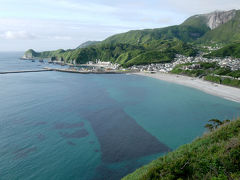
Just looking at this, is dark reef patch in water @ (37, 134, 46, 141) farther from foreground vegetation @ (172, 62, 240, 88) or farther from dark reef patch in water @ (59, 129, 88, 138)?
foreground vegetation @ (172, 62, 240, 88)

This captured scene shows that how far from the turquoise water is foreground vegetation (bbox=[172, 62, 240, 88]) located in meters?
18.5

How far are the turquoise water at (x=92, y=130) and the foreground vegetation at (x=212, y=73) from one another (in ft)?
60.8

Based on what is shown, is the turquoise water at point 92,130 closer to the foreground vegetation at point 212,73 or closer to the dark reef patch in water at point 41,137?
the dark reef patch in water at point 41,137

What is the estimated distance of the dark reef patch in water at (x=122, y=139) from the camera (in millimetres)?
23328

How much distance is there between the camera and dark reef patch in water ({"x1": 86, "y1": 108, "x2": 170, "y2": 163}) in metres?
23.3

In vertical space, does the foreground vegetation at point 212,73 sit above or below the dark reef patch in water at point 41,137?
above

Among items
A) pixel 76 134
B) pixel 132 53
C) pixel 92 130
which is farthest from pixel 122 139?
pixel 132 53

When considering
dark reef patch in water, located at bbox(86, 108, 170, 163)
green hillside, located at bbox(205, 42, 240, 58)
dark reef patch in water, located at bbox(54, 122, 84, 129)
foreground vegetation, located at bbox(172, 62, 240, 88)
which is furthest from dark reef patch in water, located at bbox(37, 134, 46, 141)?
green hillside, located at bbox(205, 42, 240, 58)

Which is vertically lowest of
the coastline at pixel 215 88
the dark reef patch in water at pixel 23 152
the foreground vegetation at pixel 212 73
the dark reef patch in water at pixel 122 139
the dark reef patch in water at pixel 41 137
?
the dark reef patch in water at pixel 122 139

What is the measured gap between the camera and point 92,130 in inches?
1200

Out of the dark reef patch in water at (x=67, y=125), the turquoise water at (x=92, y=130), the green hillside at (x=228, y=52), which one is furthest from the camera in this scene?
the green hillside at (x=228, y=52)

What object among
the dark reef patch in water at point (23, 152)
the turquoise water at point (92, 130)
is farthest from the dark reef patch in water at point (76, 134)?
the dark reef patch in water at point (23, 152)

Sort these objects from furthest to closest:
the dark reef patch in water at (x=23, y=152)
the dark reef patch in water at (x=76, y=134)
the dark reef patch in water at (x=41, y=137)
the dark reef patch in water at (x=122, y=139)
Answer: the dark reef patch in water at (x=76, y=134) → the dark reef patch in water at (x=41, y=137) → the dark reef patch in water at (x=122, y=139) → the dark reef patch in water at (x=23, y=152)

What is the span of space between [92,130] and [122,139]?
6.27 metres
